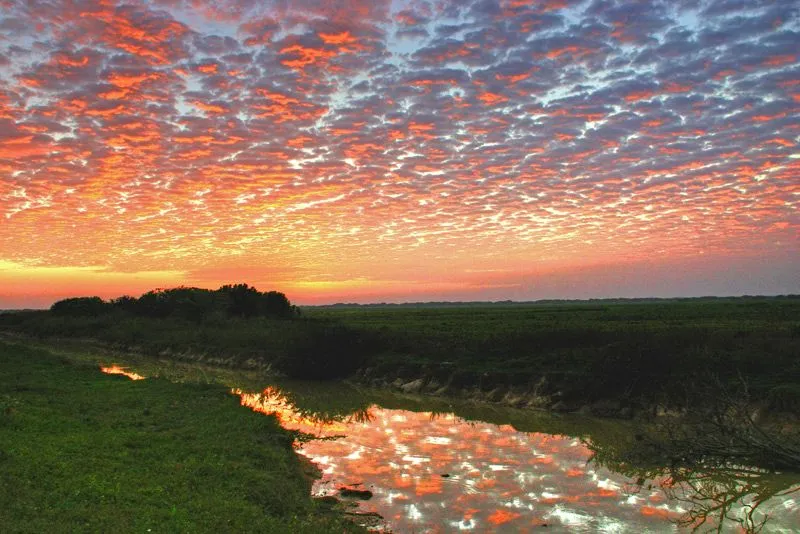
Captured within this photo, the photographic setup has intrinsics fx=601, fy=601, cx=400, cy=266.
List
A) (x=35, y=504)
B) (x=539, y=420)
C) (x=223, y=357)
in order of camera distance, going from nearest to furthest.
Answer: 1. (x=35, y=504)
2. (x=539, y=420)
3. (x=223, y=357)

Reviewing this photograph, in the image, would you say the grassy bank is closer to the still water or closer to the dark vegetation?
the still water

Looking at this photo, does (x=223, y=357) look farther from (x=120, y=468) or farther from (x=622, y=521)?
(x=622, y=521)

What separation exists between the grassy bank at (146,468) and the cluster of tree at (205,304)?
146 ft

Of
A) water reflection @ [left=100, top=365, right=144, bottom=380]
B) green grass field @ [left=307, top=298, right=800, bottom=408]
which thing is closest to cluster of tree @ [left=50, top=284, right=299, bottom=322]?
water reflection @ [left=100, top=365, right=144, bottom=380]

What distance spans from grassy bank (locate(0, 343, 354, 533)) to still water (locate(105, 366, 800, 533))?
1477mm

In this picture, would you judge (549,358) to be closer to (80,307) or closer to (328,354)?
(328,354)

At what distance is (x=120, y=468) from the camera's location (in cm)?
1207

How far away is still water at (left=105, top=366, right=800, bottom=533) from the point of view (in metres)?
11.3

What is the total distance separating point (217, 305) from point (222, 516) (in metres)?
60.2

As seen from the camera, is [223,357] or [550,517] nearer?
[550,517]

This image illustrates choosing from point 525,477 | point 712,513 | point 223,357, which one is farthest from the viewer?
point 223,357

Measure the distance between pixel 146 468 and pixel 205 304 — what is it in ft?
191

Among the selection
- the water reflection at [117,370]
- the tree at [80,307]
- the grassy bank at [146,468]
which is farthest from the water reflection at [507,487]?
the tree at [80,307]

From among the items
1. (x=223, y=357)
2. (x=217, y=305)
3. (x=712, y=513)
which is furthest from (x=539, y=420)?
(x=217, y=305)
